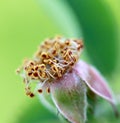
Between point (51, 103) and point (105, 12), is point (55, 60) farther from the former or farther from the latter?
point (105, 12)

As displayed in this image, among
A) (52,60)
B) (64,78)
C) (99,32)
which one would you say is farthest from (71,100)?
(99,32)

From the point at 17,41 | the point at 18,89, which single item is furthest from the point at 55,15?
the point at 17,41

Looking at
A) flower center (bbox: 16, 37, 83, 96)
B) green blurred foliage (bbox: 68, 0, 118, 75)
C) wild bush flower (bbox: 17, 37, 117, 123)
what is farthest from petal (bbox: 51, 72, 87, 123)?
green blurred foliage (bbox: 68, 0, 118, 75)

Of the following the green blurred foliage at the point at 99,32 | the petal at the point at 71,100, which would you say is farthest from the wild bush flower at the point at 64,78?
the green blurred foliage at the point at 99,32

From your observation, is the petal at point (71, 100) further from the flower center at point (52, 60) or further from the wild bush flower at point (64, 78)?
the flower center at point (52, 60)

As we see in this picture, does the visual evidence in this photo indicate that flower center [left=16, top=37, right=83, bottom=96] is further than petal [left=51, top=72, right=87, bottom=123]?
Yes

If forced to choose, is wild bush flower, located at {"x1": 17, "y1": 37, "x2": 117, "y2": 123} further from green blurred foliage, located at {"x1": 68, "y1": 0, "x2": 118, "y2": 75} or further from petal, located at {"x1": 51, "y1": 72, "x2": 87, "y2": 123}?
green blurred foliage, located at {"x1": 68, "y1": 0, "x2": 118, "y2": 75}

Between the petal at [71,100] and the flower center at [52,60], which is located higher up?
the flower center at [52,60]
